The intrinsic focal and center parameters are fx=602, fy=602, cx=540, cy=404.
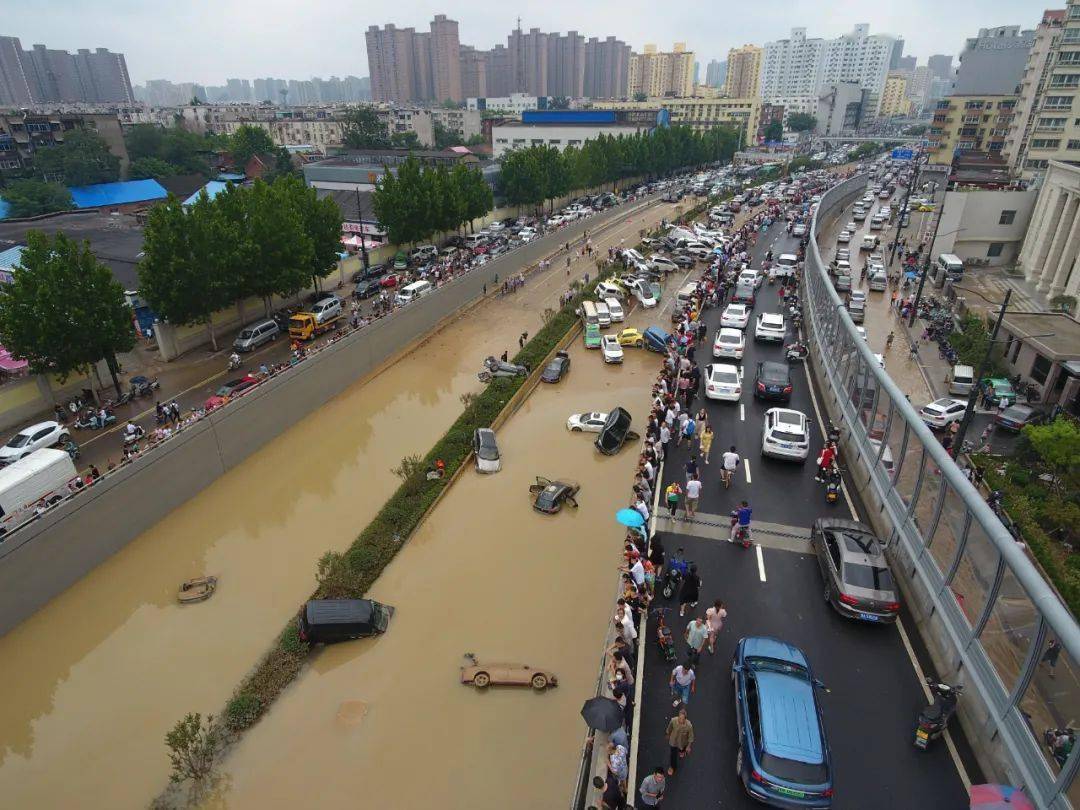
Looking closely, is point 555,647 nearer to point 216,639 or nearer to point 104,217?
point 216,639

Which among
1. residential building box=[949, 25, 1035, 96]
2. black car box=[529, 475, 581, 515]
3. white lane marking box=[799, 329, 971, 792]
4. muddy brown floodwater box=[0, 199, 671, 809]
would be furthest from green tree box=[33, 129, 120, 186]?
residential building box=[949, 25, 1035, 96]

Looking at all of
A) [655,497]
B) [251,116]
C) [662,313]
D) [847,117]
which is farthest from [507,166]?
[847,117]

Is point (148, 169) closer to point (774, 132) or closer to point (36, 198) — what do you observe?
point (36, 198)

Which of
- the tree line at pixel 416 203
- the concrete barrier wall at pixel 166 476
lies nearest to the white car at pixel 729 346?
the concrete barrier wall at pixel 166 476

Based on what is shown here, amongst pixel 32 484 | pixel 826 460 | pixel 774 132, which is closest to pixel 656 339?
pixel 826 460

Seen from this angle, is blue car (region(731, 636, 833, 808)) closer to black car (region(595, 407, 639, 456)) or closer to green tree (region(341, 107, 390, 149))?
black car (region(595, 407, 639, 456))

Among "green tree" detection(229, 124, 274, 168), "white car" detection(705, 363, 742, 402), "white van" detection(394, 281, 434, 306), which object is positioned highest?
"green tree" detection(229, 124, 274, 168)
